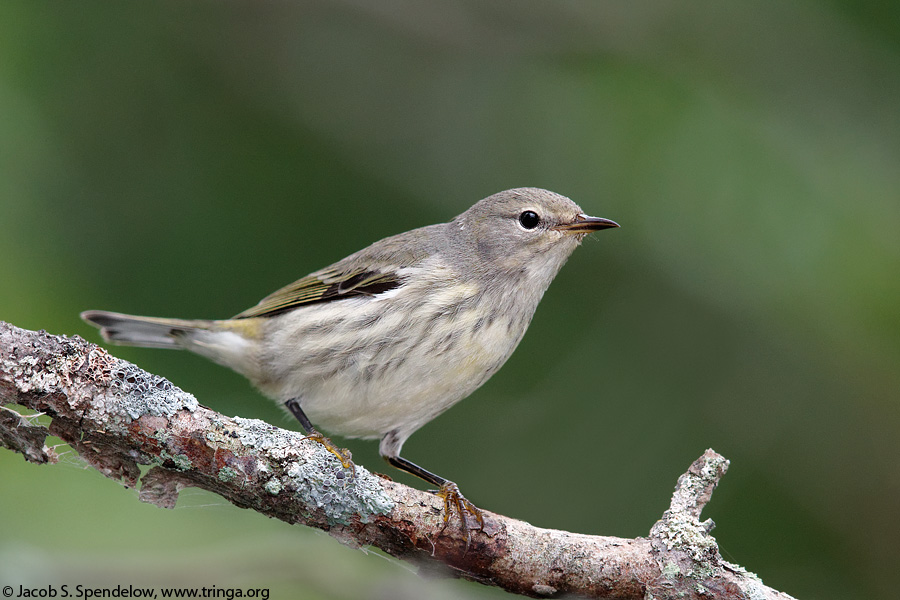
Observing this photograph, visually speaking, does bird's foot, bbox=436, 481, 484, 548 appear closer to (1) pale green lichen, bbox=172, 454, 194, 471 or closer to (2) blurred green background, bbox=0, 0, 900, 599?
(2) blurred green background, bbox=0, 0, 900, 599

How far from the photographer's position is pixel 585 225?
4641 mm

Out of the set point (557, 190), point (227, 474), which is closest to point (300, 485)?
point (227, 474)

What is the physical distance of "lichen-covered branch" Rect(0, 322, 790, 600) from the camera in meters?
2.85

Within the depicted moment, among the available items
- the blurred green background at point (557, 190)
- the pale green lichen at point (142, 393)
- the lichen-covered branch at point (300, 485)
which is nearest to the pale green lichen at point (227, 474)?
the lichen-covered branch at point (300, 485)

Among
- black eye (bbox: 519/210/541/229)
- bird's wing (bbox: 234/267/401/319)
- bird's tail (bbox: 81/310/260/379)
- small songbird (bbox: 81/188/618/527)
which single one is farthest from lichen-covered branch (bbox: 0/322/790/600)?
black eye (bbox: 519/210/541/229)

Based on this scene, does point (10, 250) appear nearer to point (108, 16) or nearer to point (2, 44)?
point (2, 44)

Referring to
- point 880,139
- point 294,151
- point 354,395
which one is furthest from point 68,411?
point 880,139

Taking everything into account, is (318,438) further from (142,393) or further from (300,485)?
(142,393)

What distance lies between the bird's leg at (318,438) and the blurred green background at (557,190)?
126mm

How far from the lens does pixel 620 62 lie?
5.13 m

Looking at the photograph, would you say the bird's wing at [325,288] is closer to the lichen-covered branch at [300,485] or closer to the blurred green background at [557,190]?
the blurred green background at [557,190]

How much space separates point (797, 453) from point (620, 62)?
8.64 feet

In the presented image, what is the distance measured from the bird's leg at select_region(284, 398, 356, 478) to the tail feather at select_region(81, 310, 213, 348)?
2.54 ft

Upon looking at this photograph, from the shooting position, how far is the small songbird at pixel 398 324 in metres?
4.23
